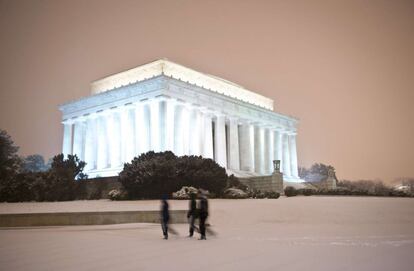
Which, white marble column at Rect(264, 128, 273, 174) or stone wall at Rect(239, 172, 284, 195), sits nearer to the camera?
stone wall at Rect(239, 172, 284, 195)

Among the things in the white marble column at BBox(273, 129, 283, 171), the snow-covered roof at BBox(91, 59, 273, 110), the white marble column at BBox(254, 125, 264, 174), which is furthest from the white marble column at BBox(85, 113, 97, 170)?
the white marble column at BBox(273, 129, 283, 171)

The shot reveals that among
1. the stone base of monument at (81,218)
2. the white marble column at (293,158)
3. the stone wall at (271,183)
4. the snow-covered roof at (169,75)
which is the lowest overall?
the stone base of monument at (81,218)

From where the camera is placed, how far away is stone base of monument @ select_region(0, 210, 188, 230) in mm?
21922

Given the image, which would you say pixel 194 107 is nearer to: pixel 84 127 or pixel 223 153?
pixel 223 153

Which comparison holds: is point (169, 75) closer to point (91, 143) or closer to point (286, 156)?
point (91, 143)

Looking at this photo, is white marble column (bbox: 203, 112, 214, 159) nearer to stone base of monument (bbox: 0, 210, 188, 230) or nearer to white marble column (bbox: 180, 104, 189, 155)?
white marble column (bbox: 180, 104, 189, 155)

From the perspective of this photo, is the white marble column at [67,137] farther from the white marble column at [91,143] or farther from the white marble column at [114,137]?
the white marble column at [114,137]

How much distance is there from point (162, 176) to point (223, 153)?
1025 inches

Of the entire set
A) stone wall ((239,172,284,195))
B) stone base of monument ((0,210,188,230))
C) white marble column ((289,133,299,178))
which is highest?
white marble column ((289,133,299,178))

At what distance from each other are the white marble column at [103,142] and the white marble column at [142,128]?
7.45 m

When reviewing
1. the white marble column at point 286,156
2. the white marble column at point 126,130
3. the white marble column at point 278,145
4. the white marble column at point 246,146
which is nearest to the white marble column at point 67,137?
the white marble column at point 126,130

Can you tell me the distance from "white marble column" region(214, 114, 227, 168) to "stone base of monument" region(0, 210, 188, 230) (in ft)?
132

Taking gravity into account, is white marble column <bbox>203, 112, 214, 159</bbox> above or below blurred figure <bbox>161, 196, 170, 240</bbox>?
above

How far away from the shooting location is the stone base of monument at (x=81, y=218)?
2192 centimetres
